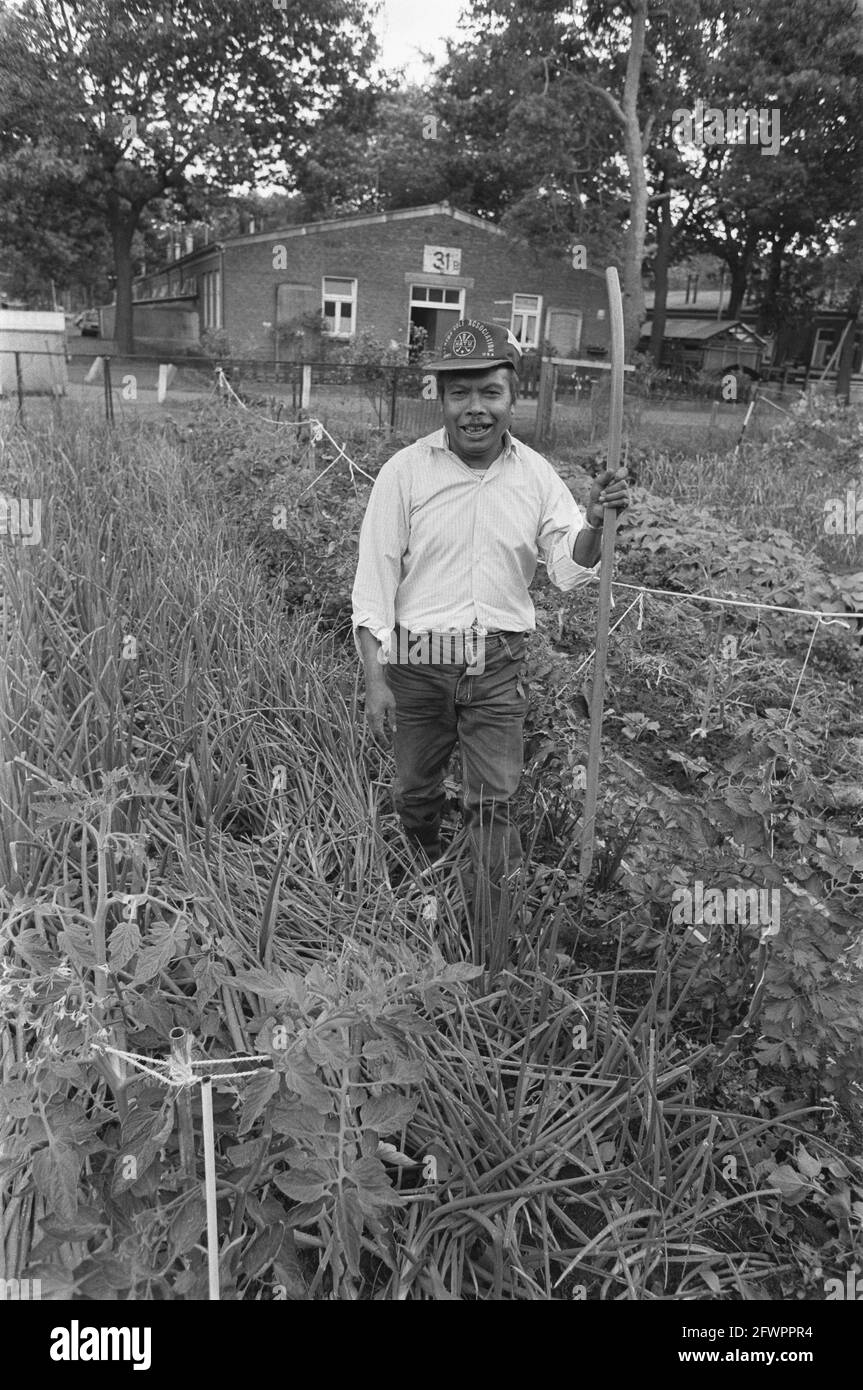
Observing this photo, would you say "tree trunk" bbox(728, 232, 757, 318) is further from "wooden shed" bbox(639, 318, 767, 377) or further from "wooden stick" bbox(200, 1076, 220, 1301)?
"wooden stick" bbox(200, 1076, 220, 1301)

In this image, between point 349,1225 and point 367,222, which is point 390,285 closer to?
point 367,222

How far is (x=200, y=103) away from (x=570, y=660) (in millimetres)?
18997

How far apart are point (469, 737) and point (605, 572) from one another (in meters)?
0.58

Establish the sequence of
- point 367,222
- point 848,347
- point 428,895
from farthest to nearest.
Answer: point 367,222, point 848,347, point 428,895

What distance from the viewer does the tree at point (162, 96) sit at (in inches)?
534

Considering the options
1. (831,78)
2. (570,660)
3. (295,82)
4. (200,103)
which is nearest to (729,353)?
(831,78)

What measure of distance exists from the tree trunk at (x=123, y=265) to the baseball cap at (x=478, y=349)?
867 inches

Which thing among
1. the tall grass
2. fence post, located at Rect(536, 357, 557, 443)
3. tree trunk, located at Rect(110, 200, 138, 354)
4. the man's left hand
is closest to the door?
tree trunk, located at Rect(110, 200, 138, 354)

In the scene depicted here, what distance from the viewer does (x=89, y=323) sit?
3919 cm

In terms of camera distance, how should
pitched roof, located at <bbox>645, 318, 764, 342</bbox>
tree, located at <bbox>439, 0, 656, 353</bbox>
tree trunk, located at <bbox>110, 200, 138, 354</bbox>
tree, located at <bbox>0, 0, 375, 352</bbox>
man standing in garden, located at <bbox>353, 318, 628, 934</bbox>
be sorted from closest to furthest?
1. man standing in garden, located at <bbox>353, 318, 628, 934</bbox>
2. tree, located at <bbox>0, 0, 375, 352</bbox>
3. tree, located at <bbox>439, 0, 656, 353</bbox>
4. tree trunk, located at <bbox>110, 200, 138, 354</bbox>
5. pitched roof, located at <bbox>645, 318, 764, 342</bbox>

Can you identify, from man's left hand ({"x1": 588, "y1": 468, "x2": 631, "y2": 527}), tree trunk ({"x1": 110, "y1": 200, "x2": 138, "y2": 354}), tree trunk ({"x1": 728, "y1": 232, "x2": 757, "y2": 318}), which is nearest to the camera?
man's left hand ({"x1": 588, "y1": 468, "x2": 631, "y2": 527})

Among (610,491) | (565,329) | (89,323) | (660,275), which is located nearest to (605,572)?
(610,491)

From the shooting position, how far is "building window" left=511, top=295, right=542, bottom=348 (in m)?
24.1

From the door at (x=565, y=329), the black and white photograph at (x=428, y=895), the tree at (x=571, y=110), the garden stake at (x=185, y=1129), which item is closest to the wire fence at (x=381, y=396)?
the tree at (x=571, y=110)
